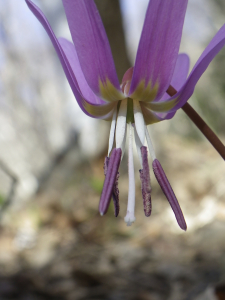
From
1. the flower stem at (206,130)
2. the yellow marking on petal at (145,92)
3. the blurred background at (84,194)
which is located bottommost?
the blurred background at (84,194)

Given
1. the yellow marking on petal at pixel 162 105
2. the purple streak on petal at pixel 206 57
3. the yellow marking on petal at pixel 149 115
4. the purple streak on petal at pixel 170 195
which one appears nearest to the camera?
the purple streak on petal at pixel 206 57

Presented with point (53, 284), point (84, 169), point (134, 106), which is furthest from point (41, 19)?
point (84, 169)

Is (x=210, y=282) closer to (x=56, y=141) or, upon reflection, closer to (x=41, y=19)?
(x=41, y=19)

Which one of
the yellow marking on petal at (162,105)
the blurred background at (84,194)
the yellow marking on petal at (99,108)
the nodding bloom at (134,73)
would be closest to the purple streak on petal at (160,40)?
the nodding bloom at (134,73)

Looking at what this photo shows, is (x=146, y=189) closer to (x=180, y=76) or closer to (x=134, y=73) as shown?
(x=134, y=73)

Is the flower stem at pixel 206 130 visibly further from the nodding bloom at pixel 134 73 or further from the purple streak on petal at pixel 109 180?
the purple streak on petal at pixel 109 180

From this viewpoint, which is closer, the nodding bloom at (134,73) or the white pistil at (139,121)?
the nodding bloom at (134,73)
